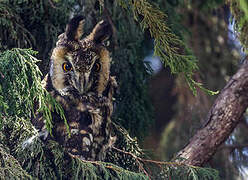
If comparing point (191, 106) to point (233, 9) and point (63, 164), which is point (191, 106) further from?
point (63, 164)

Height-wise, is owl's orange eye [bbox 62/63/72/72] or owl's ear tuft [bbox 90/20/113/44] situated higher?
owl's ear tuft [bbox 90/20/113/44]

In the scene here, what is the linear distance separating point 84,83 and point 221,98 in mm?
972

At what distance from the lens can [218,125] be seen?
2.67 meters

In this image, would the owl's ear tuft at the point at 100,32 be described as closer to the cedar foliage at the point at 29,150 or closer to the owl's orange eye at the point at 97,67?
the owl's orange eye at the point at 97,67

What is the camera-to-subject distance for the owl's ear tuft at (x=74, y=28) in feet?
7.40

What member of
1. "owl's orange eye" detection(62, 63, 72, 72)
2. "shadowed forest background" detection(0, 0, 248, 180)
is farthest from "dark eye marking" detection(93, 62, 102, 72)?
"shadowed forest background" detection(0, 0, 248, 180)

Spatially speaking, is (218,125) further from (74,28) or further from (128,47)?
(74,28)

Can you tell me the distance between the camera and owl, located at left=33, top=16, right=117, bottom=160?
2246 millimetres

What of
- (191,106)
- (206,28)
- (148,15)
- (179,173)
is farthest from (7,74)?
(206,28)

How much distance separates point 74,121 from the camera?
2410 mm

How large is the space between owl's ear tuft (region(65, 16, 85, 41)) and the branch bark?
3.27ft

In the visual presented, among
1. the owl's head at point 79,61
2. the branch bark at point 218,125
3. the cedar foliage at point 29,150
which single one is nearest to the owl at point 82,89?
the owl's head at point 79,61

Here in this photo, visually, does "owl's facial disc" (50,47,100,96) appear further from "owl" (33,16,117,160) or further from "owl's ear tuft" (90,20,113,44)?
"owl's ear tuft" (90,20,113,44)

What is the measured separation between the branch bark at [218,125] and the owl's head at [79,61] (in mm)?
731
